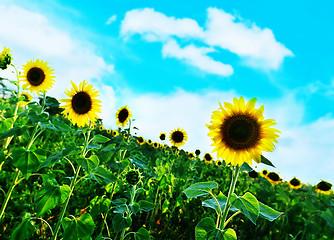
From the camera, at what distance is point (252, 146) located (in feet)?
6.03

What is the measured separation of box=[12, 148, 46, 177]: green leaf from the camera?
210 centimetres

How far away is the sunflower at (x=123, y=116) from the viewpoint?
Result: 3522mm

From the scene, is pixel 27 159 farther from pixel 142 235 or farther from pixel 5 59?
pixel 5 59

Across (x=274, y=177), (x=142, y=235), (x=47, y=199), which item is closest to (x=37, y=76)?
(x=47, y=199)

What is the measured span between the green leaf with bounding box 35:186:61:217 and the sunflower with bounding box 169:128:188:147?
3.81 m

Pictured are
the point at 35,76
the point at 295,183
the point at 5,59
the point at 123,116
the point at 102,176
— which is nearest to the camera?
the point at 102,176

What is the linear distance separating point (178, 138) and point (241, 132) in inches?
152

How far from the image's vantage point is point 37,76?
3.32m

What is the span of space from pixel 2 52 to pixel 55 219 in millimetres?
2133

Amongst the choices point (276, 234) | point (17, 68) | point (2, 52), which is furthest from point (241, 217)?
point (2, 52)

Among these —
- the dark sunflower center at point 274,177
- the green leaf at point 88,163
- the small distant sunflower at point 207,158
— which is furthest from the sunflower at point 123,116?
the dark sunflower center at point 274,177

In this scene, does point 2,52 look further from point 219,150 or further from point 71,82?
point 219,150

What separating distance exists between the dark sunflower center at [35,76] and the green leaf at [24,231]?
1802 mm

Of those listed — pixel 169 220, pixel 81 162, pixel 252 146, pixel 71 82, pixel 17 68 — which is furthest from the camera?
pixel 169 220
